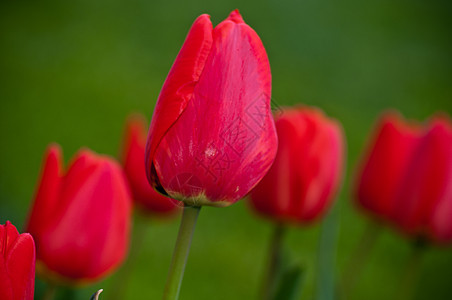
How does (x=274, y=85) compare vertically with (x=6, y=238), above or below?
below

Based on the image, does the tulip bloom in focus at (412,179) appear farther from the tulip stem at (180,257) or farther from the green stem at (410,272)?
the tulip stem at (180,257)

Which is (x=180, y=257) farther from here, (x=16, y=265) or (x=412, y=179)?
(x=412, y=179)

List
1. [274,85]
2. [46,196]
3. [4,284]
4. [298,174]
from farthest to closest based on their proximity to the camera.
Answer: [274,85] → [298,174] → [46,196] → [4,284]

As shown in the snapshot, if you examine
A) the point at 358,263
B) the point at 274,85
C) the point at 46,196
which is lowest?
the point at 274,85

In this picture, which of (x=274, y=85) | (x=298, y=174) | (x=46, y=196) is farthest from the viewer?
(x=274, y=85)

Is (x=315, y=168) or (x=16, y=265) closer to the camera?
(x=16, y=265)

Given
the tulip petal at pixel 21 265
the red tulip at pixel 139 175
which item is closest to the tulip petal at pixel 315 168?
the red tulip at pixel 139 175

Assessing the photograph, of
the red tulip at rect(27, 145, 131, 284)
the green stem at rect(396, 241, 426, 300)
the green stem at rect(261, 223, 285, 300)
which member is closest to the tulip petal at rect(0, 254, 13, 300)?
the red tulip at rect(27, 145, 131, 284)

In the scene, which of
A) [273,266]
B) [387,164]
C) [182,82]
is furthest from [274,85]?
[182,82]
